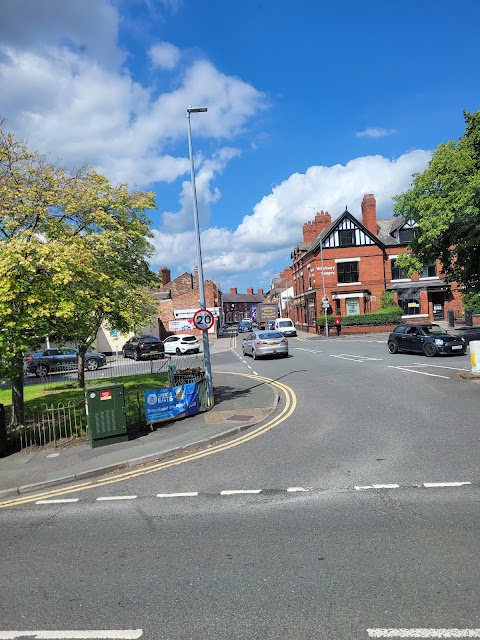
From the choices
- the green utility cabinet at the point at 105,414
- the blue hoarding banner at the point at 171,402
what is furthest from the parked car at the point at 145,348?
the green utility cabinet at the point at 105,414

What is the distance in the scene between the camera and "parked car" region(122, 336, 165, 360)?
34.4 m

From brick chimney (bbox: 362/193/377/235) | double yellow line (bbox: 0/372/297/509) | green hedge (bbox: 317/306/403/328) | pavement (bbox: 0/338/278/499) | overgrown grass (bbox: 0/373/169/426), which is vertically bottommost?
double yellow line (bbox: 0/372/297/509)

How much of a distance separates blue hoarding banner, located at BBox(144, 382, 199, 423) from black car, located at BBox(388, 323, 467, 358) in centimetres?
1356

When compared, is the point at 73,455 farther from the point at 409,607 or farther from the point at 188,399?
the point at 409,607

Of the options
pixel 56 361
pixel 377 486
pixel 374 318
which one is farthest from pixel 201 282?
pixel 374 318

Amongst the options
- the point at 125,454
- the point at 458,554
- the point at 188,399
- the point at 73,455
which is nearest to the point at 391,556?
the point at 458,554

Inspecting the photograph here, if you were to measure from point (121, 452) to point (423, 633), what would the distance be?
6947 mm

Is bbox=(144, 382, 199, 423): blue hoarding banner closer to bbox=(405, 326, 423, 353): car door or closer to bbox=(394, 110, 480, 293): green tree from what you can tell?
bbox=(405, 326, 423, 353): car door

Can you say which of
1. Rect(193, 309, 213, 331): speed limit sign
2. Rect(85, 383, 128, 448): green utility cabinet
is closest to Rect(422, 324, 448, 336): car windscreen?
Rect(193, 309, 213, 331): speed limit sign

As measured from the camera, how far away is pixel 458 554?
4348 mm

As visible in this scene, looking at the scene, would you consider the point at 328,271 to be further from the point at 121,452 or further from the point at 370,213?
the point at 121,452

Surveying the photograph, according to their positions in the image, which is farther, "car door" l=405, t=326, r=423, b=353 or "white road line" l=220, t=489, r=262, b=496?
"car door" l=405, t=326, r=423, b=353

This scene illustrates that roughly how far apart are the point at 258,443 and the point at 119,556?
4.64m

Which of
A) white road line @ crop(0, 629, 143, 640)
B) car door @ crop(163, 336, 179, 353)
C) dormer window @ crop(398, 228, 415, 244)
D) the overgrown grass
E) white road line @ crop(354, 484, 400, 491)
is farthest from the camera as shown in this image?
dormer window @ crop(398, 228, 415, 244)
